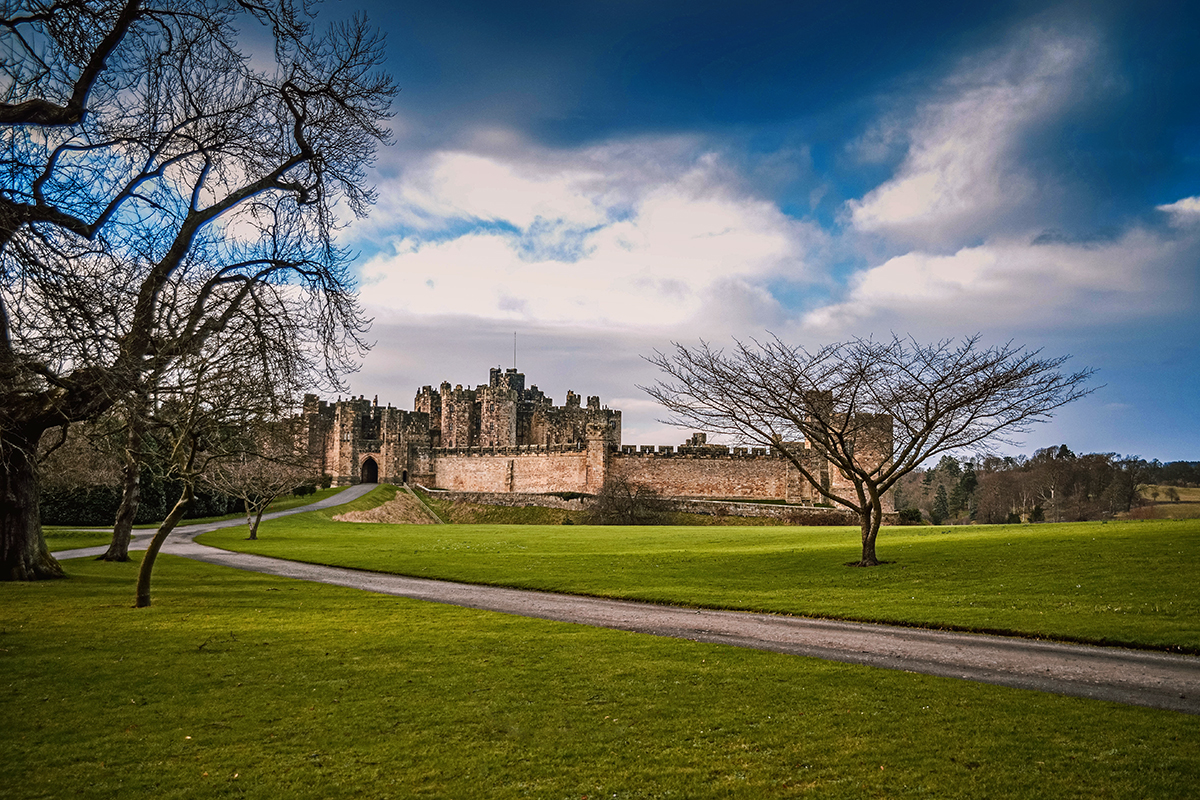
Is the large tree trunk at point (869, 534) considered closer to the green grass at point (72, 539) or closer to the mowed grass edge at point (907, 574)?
the mowed grass edge at point (907, 574)

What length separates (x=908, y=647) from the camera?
10789mm

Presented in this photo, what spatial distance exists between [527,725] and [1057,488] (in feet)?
221

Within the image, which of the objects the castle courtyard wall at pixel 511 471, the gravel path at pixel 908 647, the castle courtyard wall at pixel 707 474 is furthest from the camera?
the castle courtyard wall at pixel 511 471

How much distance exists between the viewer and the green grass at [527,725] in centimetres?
577

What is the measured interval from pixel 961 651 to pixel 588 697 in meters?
5.65

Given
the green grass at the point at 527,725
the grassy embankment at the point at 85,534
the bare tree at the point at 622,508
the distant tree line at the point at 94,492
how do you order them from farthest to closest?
the bare tree at the point at 622,508 < the distant tree line at the point at 94,492 < the grassy embankment at the point at 85,534 < the green grass at the point at 527,725

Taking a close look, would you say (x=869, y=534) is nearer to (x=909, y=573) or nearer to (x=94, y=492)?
(x=909, y=573)

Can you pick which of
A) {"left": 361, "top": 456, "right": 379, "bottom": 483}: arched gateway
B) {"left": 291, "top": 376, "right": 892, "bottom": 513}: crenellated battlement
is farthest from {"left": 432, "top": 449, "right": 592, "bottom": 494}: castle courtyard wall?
{"left": 361, "top": 456, "right": 379, "bottom": 483}: arched gateway

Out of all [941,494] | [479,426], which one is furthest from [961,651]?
[941,494]

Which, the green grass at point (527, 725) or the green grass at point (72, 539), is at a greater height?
the green grass at point (527, 725)

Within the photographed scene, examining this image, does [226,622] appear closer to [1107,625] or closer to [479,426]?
[1107,625]

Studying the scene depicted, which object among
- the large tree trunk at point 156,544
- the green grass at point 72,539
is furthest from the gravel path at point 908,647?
the green grass at point 72,539

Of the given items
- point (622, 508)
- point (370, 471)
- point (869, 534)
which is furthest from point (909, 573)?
point (370, 471)

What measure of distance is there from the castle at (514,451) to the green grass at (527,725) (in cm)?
4789
